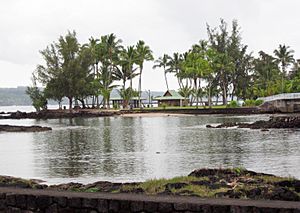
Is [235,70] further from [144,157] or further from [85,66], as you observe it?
[144,157]

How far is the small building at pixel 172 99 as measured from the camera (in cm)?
8928

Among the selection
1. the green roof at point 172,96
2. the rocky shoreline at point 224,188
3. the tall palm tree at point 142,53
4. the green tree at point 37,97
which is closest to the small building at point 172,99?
the green roof at point 172,96

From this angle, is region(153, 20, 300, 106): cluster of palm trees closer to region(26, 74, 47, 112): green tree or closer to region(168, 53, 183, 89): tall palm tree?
region(168, 53, 183, 89): tall palm tree

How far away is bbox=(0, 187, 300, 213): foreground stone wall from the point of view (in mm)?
6059

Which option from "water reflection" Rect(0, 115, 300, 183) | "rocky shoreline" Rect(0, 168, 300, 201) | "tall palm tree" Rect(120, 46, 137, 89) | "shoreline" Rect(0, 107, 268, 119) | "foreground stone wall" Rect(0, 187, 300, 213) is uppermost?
"tall palm tree" Rect(120, 46, 137, 89)

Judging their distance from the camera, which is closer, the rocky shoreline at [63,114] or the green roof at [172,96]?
the rocky shoreline at [63,114]

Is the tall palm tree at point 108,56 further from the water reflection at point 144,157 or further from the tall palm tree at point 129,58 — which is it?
the water reflection at point 144,157

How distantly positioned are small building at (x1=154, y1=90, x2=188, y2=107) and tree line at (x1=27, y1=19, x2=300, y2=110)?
131 centimetres

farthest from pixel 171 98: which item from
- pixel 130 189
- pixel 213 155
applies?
pixel 130 189

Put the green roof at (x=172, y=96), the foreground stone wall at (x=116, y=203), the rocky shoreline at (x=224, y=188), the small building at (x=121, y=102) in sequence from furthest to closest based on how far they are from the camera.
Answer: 1. the small building at (x=121, y=102)
2. the green roof at (x=172, y=96)
3. the rocky shoreline at (x=224, y=188)
4. the foreground stone wall at (x=116, y=203)

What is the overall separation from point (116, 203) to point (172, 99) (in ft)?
273

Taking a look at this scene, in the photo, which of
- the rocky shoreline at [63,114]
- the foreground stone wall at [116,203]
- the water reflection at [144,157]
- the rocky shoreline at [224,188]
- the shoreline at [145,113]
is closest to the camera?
the foreground stone wall at [116,203]

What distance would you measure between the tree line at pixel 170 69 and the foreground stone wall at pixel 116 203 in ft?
227

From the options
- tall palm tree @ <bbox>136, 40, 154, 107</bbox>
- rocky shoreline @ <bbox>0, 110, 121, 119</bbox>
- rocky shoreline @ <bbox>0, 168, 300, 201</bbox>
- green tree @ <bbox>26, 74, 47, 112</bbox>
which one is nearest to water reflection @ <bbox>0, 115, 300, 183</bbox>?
rocky shoreline @ <bbox>0, 168, 300, 201</bbox>
